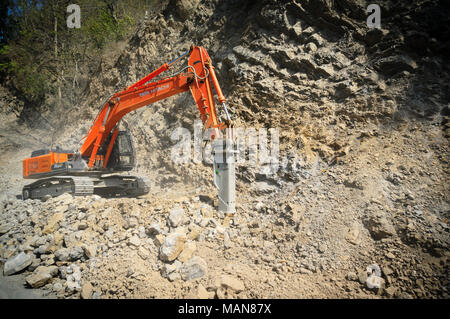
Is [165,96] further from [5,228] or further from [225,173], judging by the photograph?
[5,228]

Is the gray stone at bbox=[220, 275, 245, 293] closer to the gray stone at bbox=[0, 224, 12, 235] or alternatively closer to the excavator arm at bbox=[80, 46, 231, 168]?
the excavator arm at bbox=[80, 46, 231, 168]

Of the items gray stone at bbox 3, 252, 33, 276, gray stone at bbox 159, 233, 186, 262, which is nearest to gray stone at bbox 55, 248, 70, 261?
gray stone at bbox 3, 252, 33, 276

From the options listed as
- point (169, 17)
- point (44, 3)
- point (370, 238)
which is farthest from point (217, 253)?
point (44, 3)

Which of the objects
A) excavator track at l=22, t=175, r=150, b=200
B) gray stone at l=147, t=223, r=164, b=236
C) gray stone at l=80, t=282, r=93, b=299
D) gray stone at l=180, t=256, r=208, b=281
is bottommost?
gray stone at l=80, t=282, r=93, b=299

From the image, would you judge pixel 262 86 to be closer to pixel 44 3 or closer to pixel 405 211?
pixel 405 211

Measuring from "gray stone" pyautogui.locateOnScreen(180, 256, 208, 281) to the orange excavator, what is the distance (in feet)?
7.98

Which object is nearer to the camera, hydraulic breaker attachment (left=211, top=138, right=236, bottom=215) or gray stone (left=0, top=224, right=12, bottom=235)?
hydraulic breaker attachment (left=211, top=138, right=236, bottom=215)

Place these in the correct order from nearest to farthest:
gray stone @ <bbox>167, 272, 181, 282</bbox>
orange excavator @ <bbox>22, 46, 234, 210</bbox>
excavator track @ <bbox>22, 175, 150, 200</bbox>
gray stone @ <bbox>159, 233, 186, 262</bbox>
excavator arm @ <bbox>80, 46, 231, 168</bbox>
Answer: gray stone @ <bbox>167, 272, 181, 282</bbox> < gray stone @ <bbox>159, 233, 186, 262</bbox> < excavator arm @ <bbox>80, 46, 231, 168</bbox> < orange excavator @ <bbox>22, 46, 234, 210</bbox> < excavator track @ <bbox>22, 175, 150, 200</bbox>

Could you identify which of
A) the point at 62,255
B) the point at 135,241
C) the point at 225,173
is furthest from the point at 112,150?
the point at 225,173

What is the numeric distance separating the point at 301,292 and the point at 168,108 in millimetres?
6748

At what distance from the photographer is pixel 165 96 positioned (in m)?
5.33

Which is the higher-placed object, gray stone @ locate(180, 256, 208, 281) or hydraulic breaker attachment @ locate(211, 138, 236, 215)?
hydraulic breaker attachment @ locate(211, 138, 236, 215)

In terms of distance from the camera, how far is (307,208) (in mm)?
4203

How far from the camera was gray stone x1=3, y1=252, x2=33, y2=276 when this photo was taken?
11.2 feet
